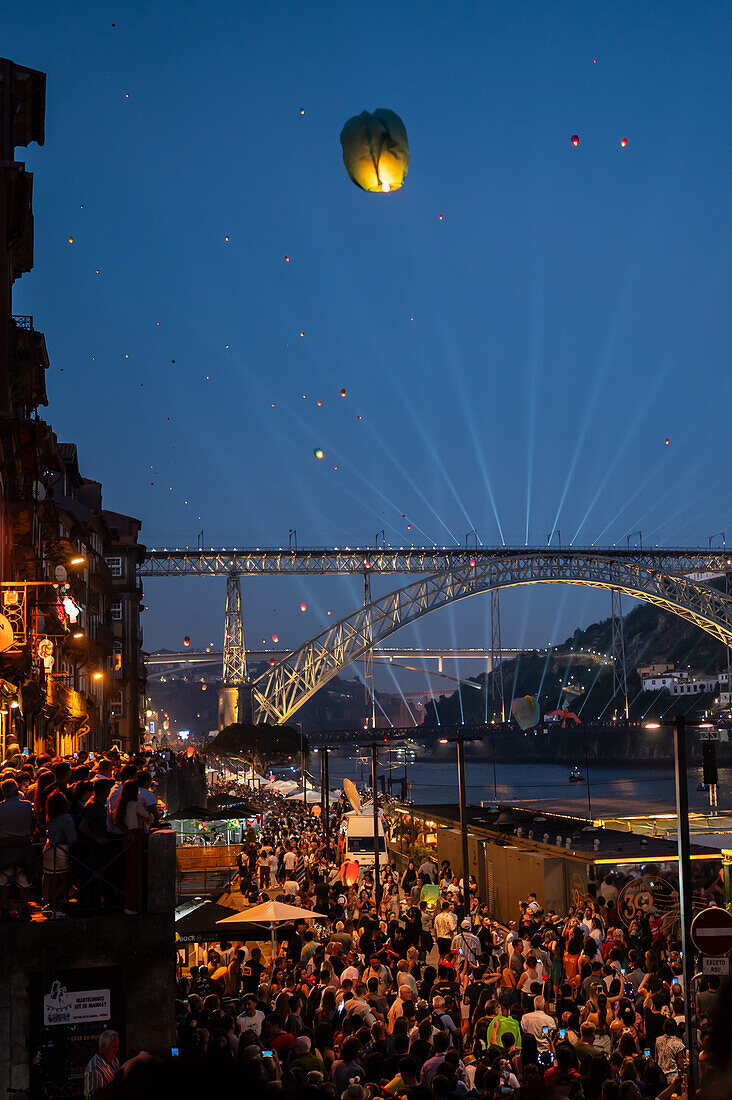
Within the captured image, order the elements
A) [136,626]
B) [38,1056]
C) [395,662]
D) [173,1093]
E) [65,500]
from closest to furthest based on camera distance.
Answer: [173,1093]
[38,1056]
[65,500]
[136,626]
[395,662]

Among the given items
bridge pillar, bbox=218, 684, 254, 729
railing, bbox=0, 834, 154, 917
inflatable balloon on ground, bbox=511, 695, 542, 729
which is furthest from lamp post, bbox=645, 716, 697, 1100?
bridge pillar, bbox=218, 684, 254, 729

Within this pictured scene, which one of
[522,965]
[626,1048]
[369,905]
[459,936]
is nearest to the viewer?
[626,1048]

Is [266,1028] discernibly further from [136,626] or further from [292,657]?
[292,657]

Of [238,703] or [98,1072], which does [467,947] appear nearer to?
[98,1072]

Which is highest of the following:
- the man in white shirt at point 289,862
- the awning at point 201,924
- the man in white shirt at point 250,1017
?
the awning at point 201,924

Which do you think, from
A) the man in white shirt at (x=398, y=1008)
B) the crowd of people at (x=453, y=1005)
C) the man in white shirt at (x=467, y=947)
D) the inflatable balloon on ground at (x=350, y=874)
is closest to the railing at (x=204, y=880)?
the crowd of people at (x=453, y=1005)

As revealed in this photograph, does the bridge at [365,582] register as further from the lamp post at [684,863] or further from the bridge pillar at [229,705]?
the lamp post at [684,863]

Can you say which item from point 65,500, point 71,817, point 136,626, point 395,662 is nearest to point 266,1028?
point 71,817
